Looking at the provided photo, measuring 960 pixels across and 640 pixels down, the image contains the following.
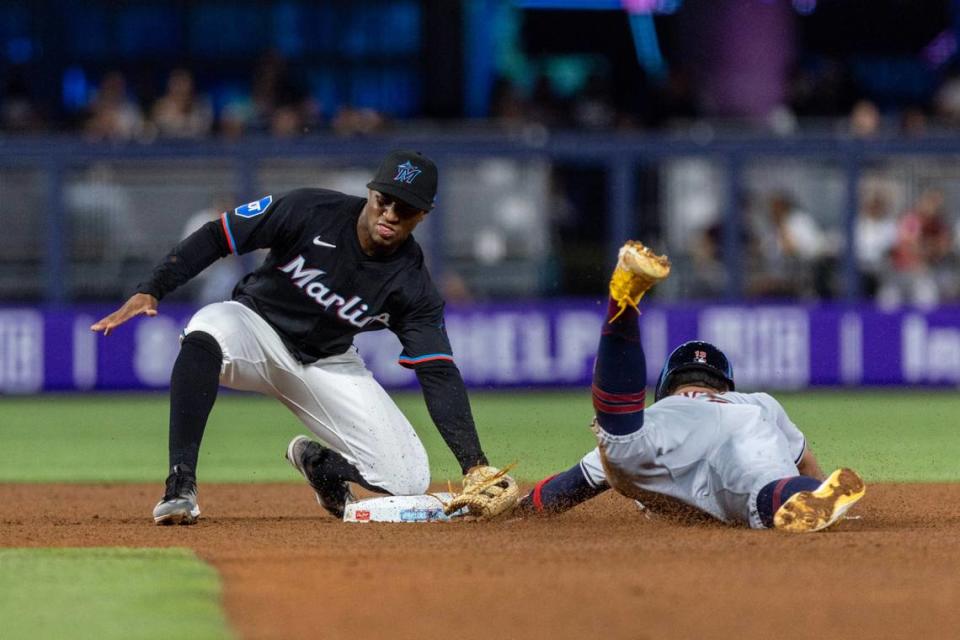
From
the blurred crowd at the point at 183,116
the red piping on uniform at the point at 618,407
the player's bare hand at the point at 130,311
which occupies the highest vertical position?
the blurred crowd at the point at 183,116

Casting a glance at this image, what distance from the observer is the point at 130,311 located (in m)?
6.06

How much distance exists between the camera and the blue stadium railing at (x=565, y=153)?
50.8ft

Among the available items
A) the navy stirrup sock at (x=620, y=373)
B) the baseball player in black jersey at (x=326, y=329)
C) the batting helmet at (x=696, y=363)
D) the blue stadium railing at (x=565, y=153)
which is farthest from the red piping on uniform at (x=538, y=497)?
the blue stadium railing at (x=565, y=153)

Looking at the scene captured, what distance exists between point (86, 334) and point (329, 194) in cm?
931

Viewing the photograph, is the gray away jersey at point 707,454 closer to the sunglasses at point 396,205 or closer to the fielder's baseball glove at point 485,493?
the fielder's baseball glove at point 485,493

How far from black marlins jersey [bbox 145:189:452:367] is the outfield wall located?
8.66 metres

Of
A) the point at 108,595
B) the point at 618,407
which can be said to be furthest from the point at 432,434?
the point at 108,595

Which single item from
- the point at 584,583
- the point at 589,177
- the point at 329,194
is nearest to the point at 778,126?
the point at 589,177

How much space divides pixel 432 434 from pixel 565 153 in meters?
4.98

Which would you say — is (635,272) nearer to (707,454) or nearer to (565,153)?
(707,454)

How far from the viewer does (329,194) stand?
21.9 ft

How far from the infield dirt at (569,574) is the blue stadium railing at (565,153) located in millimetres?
8964

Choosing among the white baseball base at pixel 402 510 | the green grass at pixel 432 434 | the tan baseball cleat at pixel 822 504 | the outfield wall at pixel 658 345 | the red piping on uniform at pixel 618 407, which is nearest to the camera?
the tan baseball cleat at pixel 822 504

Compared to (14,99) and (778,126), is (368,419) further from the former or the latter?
(14,99)
